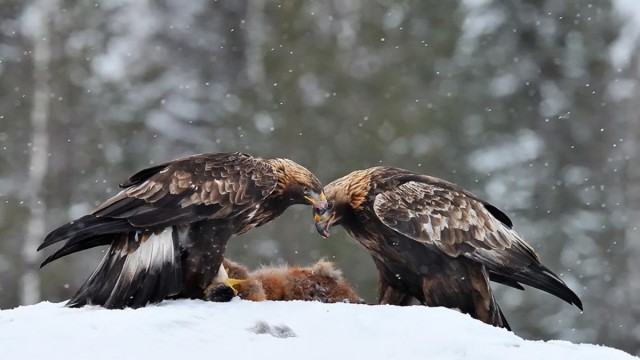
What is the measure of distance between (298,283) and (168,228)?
0.88m

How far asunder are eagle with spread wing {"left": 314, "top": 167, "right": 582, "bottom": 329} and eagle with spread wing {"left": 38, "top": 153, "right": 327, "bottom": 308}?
0.69 meters

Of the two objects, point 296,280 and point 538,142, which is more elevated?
point 538,142

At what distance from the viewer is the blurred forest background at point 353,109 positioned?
53.6ft

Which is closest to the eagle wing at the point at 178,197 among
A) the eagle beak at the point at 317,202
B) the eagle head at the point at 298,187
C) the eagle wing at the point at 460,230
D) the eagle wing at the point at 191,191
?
the eagle wing at the point at 191,191

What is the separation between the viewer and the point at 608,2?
1848cm

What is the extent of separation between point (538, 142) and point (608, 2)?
9.34ft

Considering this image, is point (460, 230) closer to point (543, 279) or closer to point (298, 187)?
point (543, 279)

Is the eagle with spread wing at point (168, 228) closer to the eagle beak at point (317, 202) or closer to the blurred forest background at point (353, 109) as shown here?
the eagle beak at point (317, 202)

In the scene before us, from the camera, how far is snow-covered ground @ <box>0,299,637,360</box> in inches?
187

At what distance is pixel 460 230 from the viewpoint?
7.21 metres

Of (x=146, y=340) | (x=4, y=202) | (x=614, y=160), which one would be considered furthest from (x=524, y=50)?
(x=146, y=340)

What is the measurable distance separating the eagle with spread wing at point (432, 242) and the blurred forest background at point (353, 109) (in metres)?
7.75

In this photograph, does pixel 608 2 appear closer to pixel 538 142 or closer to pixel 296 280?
pixel 538 142

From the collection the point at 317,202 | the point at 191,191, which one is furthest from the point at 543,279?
the point at 191,191
